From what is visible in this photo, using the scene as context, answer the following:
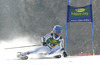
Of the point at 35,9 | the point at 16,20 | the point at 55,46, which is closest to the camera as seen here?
the point at 55,46

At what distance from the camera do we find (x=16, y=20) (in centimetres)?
2531

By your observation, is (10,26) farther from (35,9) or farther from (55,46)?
(55,46)

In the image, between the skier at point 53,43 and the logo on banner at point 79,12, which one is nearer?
the skier at point 53,43

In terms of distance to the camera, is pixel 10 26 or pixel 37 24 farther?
pixel 10 26

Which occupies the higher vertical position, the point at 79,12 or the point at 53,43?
the point at 79,12

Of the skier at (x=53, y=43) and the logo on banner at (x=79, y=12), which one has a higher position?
the logo on banner at (x=79, y=12)

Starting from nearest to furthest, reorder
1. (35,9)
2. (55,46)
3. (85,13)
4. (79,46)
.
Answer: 1. (55,46)
2. (85,13)
3. (79,46)
4. (35,9)

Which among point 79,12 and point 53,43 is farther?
point 79,12

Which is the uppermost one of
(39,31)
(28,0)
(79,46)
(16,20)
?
(28,0)

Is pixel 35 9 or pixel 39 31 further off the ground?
pixel 35 9

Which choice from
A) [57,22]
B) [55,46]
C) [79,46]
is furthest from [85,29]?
[55,46]

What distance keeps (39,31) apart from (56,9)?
383cm

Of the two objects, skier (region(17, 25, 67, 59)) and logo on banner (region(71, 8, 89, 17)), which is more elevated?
logo on banner (region(71, 8, 89, 17))

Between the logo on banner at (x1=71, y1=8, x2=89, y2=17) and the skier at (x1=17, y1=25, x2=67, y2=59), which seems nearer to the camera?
the skier at (x1=17, y1=25, x2=67, y2=59)
